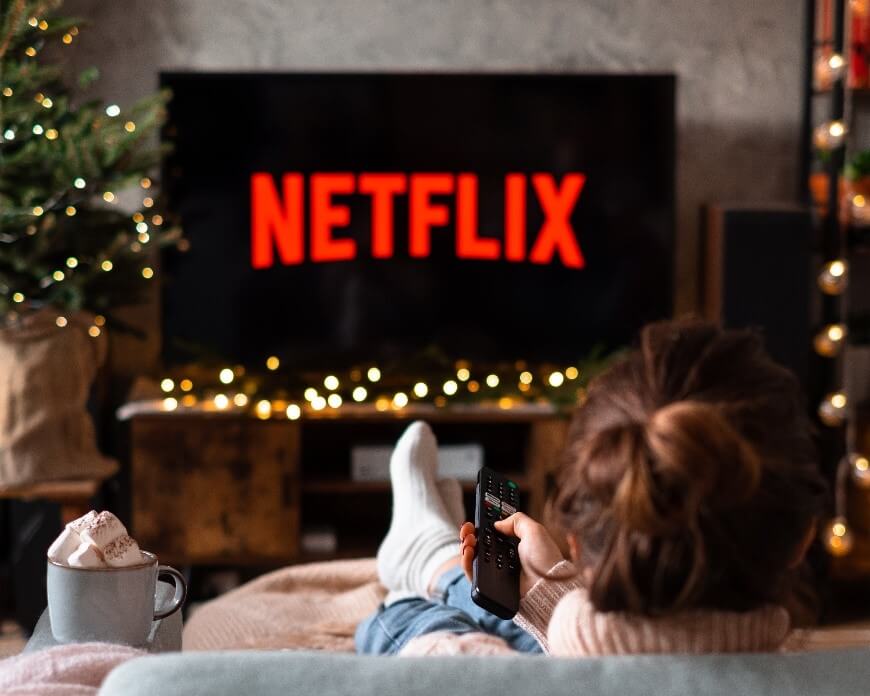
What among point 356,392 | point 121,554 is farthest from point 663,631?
point 356,392

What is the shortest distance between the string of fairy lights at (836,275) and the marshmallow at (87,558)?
238 cm

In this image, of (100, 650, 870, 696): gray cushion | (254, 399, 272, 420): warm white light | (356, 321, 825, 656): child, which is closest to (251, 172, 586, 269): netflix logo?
(254, 399, 272, 420): warm white light

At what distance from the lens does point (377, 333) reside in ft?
11.3

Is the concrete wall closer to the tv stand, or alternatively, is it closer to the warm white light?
the tv stand

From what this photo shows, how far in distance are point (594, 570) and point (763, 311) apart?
2416 mm

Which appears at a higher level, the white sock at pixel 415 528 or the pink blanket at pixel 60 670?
the pink blanket at pixel 60 670

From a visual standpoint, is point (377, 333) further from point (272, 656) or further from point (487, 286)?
point (272, 656)

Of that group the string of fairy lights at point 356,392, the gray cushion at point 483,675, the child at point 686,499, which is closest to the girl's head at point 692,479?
the child at point 686,499

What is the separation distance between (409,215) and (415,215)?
2 centimetres

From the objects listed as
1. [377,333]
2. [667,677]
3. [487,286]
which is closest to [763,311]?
[487,286]

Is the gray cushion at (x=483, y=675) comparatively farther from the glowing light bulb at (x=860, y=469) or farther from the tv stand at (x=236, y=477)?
the glowing light bulb at (x=860, y=469)

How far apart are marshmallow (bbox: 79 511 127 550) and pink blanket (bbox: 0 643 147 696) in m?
0.19

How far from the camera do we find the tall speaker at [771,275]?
10.7ft

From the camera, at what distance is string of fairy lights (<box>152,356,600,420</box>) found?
321cm
